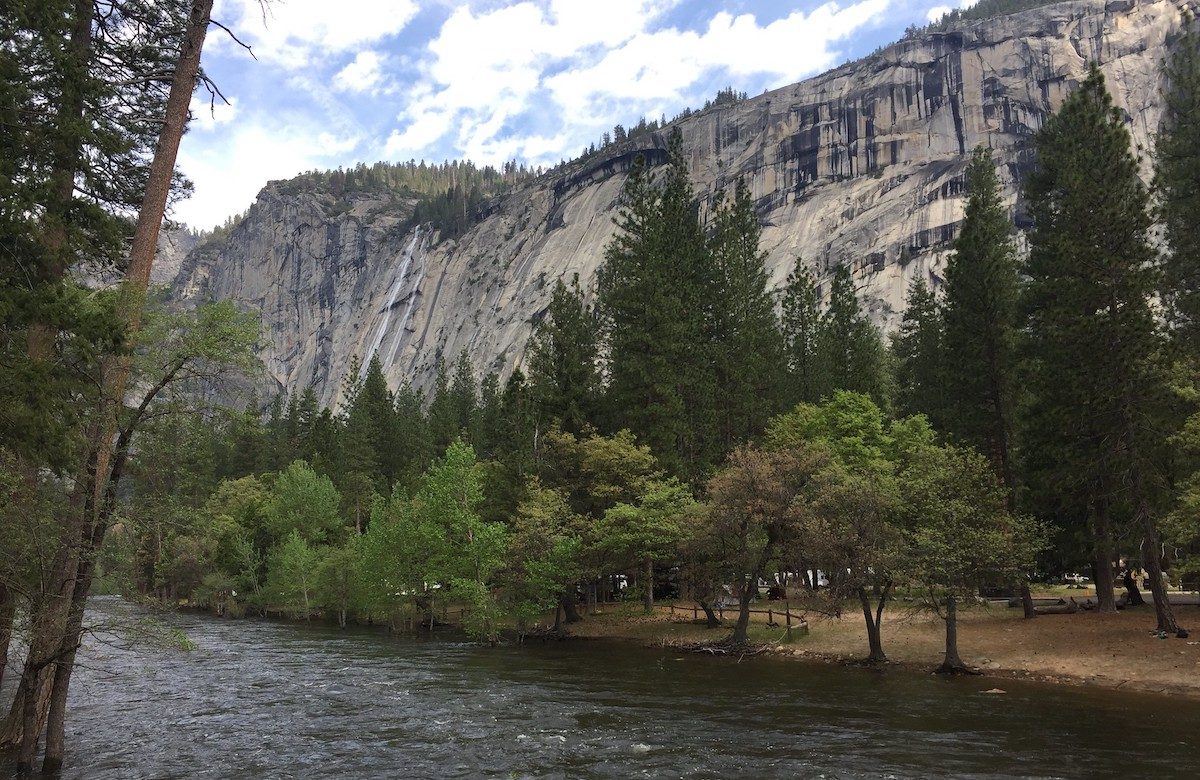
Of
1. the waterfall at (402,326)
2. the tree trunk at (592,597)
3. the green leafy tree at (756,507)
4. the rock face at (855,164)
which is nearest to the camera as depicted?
the green leafy tree at (756,507)

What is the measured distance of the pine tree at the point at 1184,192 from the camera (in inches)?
1124

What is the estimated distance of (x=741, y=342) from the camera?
54594mm

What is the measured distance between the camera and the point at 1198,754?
1620cm

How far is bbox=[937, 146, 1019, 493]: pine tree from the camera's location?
39.2m

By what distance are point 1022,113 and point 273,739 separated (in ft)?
440

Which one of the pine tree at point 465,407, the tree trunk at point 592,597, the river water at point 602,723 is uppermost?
the pine tree at point 465,407

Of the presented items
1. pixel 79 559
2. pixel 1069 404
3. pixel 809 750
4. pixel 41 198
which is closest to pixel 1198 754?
pixel 809 750

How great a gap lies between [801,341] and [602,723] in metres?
49.2

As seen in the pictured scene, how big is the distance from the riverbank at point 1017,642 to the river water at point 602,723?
70.3 inches

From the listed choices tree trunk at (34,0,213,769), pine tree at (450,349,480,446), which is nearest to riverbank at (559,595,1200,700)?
tree trunk at (34,0,213,769)

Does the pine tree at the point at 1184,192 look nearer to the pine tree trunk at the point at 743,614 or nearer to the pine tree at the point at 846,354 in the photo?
the pine tree trunk at the point at 743,614

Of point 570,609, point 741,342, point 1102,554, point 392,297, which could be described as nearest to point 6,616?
point 570,609

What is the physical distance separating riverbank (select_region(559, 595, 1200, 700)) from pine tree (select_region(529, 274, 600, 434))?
543 inches

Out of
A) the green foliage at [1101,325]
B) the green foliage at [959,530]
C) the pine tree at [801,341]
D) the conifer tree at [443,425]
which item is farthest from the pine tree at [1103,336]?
the conifer tree at [443,425]
